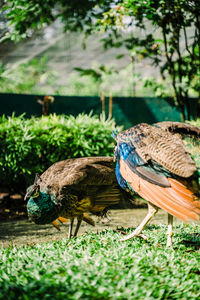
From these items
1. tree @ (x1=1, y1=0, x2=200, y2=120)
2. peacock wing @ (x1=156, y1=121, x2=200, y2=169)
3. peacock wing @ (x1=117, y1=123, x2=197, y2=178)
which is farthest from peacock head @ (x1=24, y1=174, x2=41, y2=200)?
tree @ (x1=1, y1=0, x2=200, y2=120)

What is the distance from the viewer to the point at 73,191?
3965 millimetres

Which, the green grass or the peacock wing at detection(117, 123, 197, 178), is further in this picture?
the peacock wing at detection(117, 123, 197, 178)

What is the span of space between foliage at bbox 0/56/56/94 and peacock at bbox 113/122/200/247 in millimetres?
Answer: 13152

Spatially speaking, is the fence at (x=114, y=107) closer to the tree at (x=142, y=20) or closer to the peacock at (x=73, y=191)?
the tree at (x=142, y=20)

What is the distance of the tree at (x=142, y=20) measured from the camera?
7383mm

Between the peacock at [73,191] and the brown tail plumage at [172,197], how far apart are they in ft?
3.26

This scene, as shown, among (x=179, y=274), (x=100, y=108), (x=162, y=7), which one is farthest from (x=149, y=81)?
(x=179, y=274)

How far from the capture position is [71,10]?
33.5 feet

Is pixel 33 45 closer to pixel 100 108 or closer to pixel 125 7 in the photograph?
A: pixel 100 108

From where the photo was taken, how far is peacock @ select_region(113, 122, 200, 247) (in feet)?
9.41

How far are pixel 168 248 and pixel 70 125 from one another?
154 inches

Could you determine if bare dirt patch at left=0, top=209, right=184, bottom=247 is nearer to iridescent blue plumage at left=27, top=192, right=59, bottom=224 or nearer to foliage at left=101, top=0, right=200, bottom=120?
iridescent blue plumage at left=27, top=192, right=59, bottom=224

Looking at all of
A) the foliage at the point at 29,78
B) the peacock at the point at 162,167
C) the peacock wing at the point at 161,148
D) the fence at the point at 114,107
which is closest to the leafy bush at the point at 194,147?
the peacock at the point at 162,167

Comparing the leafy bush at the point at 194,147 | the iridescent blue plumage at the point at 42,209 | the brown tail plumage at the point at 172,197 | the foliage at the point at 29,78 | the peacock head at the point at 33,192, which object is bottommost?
the iridescent blue plumage at the point at 42,209
